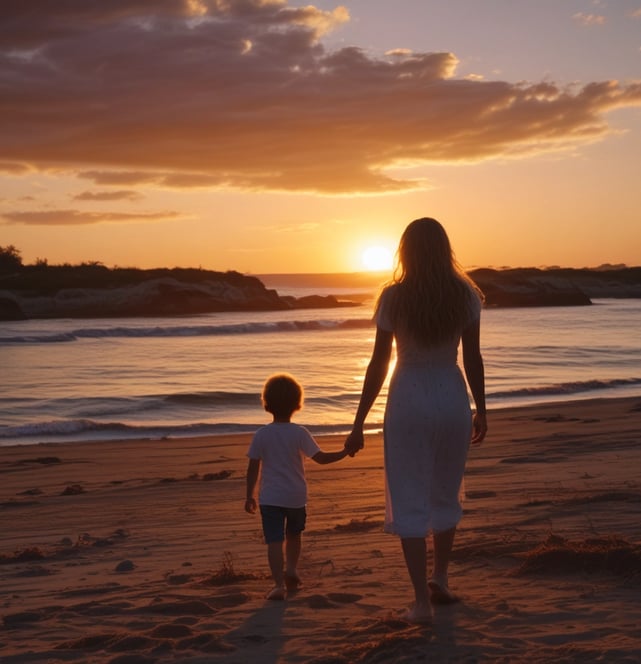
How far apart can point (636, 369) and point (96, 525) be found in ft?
64.5

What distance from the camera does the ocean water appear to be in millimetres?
15680

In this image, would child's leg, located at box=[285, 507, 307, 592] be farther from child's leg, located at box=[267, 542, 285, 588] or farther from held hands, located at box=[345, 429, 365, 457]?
held hands, located at box=[345, 429, 365, 457]

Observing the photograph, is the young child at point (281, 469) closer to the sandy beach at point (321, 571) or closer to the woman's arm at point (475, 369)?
the sandy beach at point (321, 571)

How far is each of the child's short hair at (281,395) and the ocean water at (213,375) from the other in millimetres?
9440

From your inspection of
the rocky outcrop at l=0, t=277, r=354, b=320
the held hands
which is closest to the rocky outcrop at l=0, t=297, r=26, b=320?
the rocky outcrop at l=0, t=277, r=354, b=320

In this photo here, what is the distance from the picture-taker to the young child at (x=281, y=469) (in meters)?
5.20


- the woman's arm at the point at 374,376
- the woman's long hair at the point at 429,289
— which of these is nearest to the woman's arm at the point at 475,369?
the woman's long hair at the point at 429,289

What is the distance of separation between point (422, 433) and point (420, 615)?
2.90ft

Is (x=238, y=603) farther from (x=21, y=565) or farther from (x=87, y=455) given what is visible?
(x=87, y=455)

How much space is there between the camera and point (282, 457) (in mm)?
5215

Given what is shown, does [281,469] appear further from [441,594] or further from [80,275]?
[80,275]

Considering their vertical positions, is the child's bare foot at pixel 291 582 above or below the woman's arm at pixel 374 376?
below

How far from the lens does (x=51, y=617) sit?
4.88 metres

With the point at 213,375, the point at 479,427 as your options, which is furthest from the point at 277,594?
the point at 213,375
